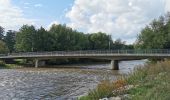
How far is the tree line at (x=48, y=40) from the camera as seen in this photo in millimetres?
140250

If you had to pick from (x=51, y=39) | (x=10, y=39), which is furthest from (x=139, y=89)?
(x=10, y=39)

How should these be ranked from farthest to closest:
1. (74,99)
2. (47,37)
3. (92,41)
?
(92,41) → (47,37) → (74,99)

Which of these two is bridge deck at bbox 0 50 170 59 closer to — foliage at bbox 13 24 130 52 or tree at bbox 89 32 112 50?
foliage at bbox 13 24 130 52

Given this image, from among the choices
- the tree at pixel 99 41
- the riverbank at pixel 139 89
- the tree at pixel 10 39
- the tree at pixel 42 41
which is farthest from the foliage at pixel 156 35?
the riverbank at pixel 139 89

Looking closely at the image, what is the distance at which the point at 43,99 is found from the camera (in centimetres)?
3322

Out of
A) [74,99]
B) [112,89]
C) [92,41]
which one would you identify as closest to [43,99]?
[74,99]

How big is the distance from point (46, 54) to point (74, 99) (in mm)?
79444

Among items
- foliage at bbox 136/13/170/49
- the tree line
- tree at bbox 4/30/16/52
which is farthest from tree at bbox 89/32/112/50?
foliage at bbox 136/13/170/49

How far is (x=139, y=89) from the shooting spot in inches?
816

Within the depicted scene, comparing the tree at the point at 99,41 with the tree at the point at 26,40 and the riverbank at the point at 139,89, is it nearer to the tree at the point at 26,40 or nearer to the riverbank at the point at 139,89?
the tree at the point at 26,40

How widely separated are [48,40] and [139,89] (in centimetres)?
12402

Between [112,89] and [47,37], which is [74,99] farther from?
[47,37]

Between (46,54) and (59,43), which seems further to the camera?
(59,43)

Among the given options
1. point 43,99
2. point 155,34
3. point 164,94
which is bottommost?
point 43,99
